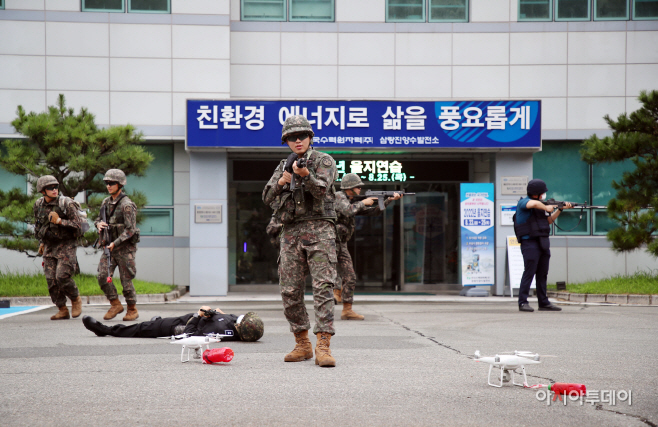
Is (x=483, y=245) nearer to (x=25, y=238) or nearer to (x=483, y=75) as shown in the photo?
(x=483, y=75)

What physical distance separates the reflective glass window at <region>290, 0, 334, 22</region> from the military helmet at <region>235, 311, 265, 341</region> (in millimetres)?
11687

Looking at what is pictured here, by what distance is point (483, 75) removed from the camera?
1742 cm

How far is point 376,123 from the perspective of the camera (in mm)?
15352

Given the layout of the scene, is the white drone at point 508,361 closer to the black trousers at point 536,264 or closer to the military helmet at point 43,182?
the black trousers at point 536,264

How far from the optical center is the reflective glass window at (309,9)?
680 inches

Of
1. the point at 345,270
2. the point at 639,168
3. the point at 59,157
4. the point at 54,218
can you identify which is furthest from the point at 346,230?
the point at 639,168

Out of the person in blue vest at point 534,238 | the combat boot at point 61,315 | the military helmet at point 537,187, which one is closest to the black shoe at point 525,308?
the person in blue vest at point 534,238

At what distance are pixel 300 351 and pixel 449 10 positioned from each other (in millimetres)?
13439

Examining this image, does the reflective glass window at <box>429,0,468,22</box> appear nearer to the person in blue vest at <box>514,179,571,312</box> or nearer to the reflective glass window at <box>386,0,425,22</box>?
the reflective glass window at <box>386,0,425,22</box>

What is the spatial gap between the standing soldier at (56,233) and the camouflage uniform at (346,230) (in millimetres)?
3476

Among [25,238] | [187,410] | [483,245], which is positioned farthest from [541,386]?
[25,238]

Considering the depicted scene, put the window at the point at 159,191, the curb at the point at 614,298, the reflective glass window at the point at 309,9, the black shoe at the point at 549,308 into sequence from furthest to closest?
the reflective glass window at the point at 309,9 < the window at the point at 159,191 < the curb at the point at 614,298 < the black shoe at the point at 549,308

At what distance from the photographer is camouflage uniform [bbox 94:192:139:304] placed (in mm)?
9398

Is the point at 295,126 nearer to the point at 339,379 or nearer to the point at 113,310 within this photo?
the point at 339,379
